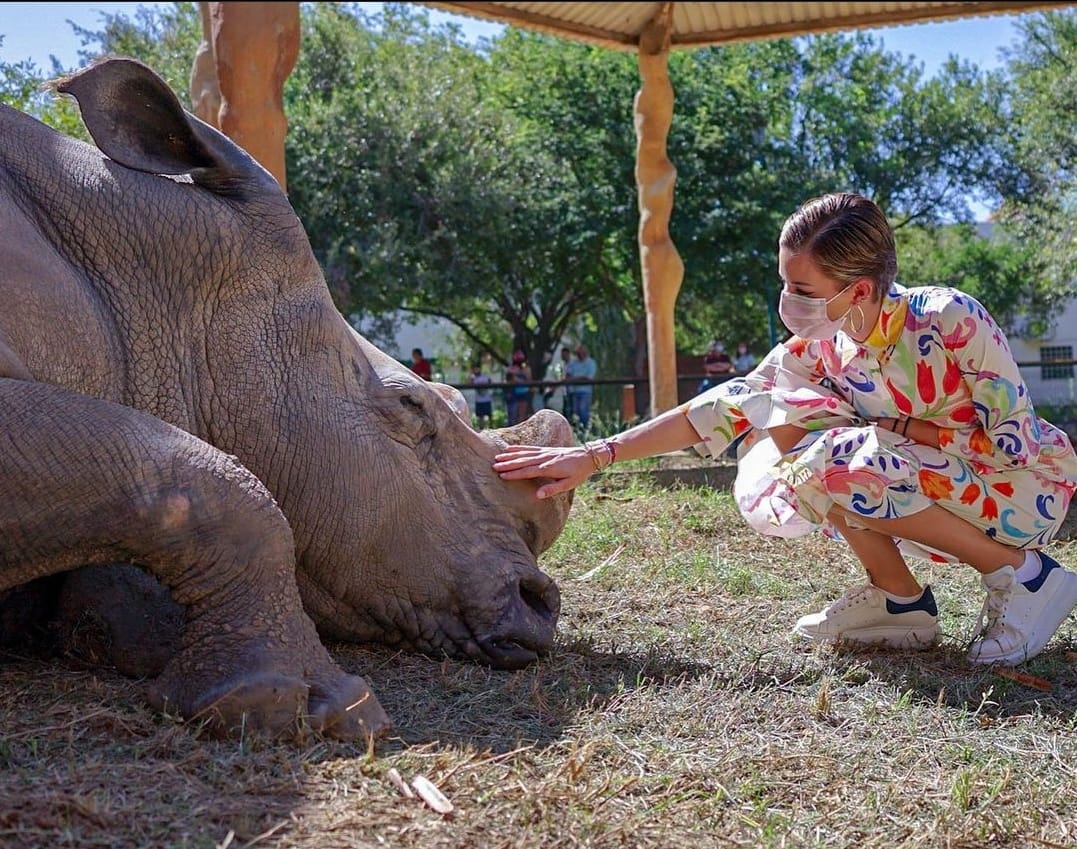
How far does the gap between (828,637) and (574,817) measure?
6.80 ft

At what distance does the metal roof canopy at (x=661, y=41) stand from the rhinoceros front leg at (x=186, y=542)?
877 centimetres

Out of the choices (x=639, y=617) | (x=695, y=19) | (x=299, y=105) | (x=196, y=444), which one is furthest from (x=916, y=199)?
(x=196, y=444)

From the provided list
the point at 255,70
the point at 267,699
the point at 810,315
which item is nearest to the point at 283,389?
the point at 267,699

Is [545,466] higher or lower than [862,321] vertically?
lower

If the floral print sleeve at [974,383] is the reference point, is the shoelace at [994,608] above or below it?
below

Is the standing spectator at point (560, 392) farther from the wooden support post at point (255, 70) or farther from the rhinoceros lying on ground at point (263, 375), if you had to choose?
the rhinoceros lying on ground at point (263, 375)

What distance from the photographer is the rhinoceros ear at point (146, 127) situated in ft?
12.5

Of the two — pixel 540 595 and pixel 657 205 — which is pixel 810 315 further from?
pixel 657 205

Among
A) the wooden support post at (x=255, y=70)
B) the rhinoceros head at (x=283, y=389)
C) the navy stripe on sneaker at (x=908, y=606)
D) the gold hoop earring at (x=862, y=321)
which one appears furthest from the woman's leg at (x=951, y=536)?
the wooden support post at (x=255, y=70)

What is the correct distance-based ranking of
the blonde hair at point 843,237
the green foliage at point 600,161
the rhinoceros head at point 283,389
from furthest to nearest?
the green foliage at point 600,161 < the blonde hair at point 843,237 < the rhinoceros head at point 283,389

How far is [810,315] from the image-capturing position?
408 centimetres

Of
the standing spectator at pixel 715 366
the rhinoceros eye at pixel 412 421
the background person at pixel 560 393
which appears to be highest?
the rhinoceros eye at pixel 412 421

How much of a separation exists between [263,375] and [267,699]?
44.9 inches

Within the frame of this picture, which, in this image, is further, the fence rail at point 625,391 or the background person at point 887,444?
the fence rail at point 625,391
